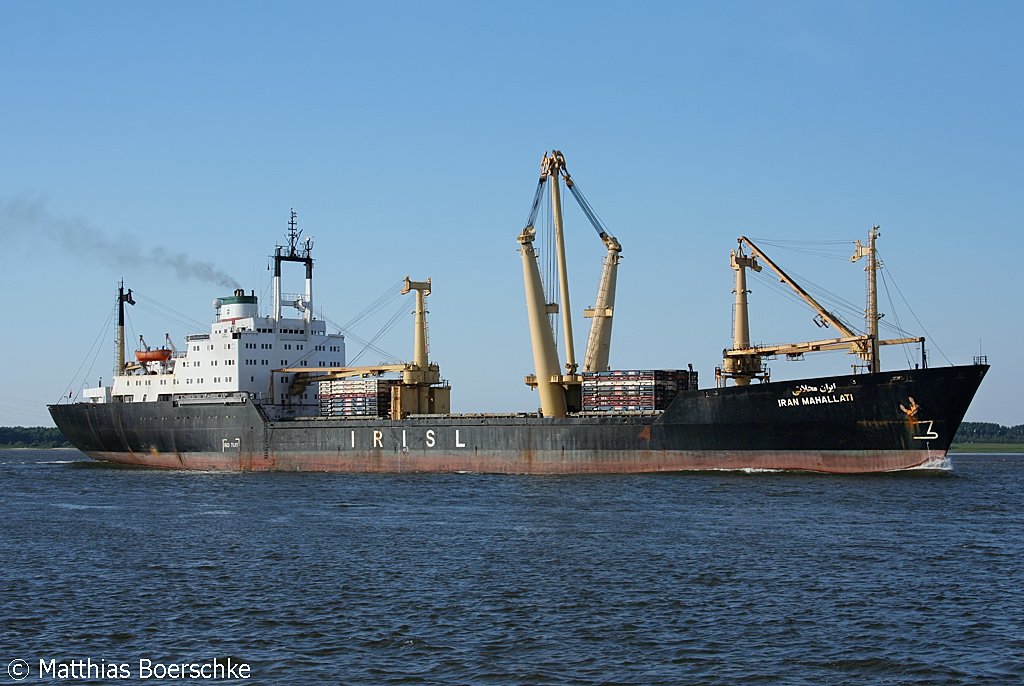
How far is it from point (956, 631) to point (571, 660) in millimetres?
6417

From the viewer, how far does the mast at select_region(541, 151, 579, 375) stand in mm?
50312

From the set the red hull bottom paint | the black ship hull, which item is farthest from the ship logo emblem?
the red hull bottom paint

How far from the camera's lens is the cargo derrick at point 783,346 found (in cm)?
4359

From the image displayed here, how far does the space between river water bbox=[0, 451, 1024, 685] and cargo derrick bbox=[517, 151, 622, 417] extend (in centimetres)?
1313

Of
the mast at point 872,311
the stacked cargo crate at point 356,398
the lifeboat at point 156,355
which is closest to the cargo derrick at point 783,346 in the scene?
the mast at point 872,311

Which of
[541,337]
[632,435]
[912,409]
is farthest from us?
[541,337]

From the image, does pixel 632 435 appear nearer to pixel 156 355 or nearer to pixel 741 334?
pixel 741 334

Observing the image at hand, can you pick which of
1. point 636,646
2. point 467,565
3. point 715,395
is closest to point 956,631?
point 636,646

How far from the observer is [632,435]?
4481cm

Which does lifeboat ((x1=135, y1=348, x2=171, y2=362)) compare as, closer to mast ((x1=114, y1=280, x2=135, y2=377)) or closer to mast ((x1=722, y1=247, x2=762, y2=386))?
mast ((x1=114, y1=280, x2=135, y2=377))

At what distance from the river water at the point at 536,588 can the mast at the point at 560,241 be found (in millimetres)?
14405

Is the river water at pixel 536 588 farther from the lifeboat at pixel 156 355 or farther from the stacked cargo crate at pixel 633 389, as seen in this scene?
the lifeboat at pixel 156 355

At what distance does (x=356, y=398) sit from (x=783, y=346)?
2284 cm

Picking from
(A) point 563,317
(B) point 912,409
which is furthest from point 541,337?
(B) point 912,409
